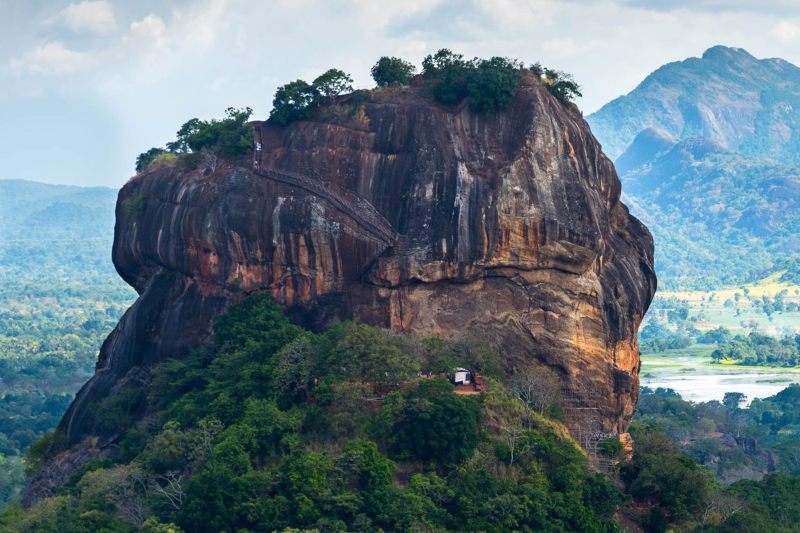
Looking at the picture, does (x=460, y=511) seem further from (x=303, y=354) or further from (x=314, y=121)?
(x=314, y=121)

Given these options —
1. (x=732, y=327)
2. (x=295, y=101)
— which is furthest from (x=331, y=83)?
(x=732, y=327)

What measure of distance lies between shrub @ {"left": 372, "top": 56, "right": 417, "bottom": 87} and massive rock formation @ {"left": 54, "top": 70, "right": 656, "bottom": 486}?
1.68m

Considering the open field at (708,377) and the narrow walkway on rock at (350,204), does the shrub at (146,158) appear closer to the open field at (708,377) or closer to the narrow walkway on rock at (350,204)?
the narrow walkway on rock at (350,204)

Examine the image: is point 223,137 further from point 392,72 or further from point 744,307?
point 744,307

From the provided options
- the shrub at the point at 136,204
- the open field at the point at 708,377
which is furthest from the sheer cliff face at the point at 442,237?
the open field at the point at 708,377

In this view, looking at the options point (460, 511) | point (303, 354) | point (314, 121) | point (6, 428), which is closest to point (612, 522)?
point (460, 511)

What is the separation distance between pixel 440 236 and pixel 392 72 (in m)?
8.53

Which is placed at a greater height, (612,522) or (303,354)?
(303,354)

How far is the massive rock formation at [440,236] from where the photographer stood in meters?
41.5

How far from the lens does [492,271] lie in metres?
41.8

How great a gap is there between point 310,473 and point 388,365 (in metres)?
5.30

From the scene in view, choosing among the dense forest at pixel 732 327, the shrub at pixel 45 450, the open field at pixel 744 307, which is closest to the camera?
the shrub at pixel 45 450

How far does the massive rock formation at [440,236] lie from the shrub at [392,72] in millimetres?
1682

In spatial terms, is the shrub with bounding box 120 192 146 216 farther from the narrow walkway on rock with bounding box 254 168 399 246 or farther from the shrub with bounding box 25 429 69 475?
the shrub with bounding box 25 429 69 475
